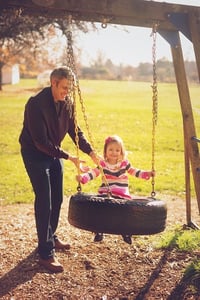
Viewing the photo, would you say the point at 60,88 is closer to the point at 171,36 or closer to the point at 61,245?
the point at 171,36

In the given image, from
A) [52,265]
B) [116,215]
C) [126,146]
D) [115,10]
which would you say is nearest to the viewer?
[116,215]

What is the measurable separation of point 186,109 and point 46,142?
184 cm

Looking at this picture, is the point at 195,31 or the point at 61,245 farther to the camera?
the point at 61,245

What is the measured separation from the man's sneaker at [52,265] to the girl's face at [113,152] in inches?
52.3

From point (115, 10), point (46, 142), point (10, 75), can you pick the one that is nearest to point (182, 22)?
point (115, 10)

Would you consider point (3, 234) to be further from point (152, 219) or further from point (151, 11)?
point (151, 11)

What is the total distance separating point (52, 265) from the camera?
4.35m

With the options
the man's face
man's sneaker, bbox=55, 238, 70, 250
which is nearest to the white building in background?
man's sneaker, bbox=55, 238, 70, 250

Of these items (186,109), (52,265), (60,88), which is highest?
(60,88)

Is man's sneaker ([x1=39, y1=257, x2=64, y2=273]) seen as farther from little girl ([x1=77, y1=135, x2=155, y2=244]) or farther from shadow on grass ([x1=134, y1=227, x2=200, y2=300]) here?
shadow on grass ([x1=134, y1=227, x2=200, y2=300])

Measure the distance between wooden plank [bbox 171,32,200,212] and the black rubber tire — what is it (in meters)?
1.12

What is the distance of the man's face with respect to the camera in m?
4.05

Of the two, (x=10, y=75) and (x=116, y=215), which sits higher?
(x=10, y=75)

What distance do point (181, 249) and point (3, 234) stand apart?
94.5 inches
